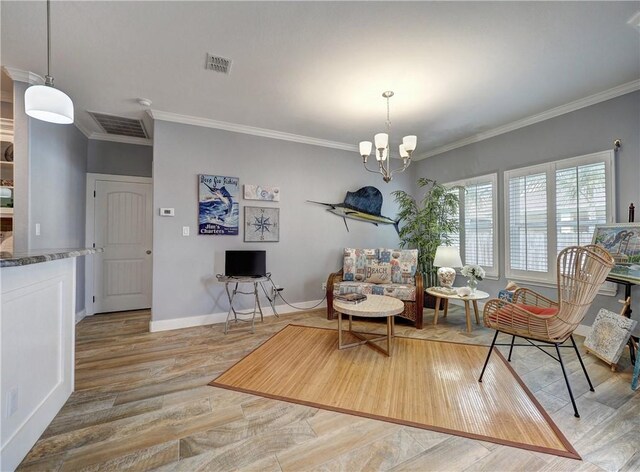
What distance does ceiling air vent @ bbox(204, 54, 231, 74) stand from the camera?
2.32 m

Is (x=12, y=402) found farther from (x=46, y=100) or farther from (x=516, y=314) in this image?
(x=516, y=314)

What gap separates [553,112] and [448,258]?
7.06 ft

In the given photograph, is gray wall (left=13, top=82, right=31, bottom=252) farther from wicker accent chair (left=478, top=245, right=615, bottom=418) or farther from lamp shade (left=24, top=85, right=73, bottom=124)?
wicker accent chair (left=478, top=245, right=615, bottom=418)

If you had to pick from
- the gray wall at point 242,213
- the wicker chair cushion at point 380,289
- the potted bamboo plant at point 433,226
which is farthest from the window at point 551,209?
the gray wall at point 242,213

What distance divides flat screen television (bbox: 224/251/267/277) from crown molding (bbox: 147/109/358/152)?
174 cm

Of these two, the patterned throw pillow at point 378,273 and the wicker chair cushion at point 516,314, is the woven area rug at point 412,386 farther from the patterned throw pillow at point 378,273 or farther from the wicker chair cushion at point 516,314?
the patterned throw pillow at point 378,273

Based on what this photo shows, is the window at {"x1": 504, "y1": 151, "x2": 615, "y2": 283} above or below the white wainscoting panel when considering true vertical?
above

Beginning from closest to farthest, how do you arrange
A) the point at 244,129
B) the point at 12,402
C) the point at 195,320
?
A: the point at 12,402
the point at 195,320
the point at 244,129

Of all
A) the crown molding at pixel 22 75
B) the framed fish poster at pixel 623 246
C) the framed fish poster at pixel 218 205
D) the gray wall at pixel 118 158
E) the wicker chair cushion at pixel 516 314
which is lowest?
the wicker chair cushion at pixel 516 314

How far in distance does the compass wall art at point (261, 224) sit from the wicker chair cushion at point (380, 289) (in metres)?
1.21

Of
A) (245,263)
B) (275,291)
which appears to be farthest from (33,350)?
(275,291)

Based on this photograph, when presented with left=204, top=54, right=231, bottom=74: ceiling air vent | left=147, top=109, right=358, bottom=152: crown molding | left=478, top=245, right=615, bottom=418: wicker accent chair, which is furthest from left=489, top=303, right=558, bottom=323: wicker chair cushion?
left=147, top=109, right=358, bottom=152: crown molding

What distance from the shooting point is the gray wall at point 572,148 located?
2.73 metres

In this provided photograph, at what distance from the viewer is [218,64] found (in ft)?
7.88
